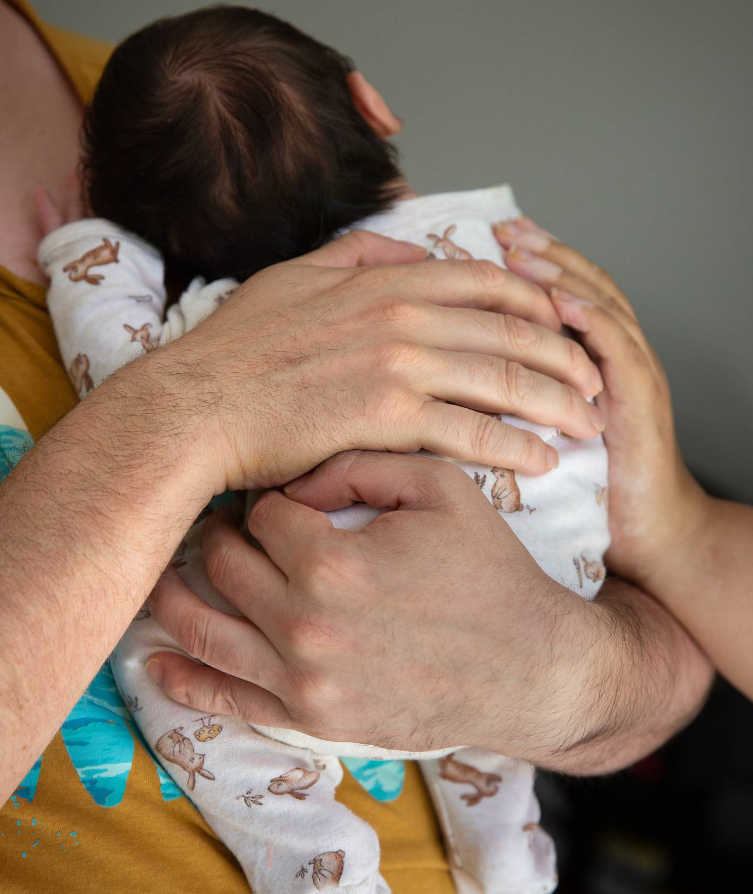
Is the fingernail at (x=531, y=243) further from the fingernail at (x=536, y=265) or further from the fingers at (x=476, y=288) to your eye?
the fingers at (x=476, y=288)

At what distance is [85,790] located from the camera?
84 centimetres

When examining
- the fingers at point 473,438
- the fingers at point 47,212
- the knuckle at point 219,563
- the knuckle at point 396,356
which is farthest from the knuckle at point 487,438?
the fingers at point 47,212

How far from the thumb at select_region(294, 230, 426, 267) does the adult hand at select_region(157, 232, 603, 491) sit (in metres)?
0.02

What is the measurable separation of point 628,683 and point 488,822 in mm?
350

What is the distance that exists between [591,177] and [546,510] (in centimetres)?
117

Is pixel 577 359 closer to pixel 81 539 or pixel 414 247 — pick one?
pixel 414 247

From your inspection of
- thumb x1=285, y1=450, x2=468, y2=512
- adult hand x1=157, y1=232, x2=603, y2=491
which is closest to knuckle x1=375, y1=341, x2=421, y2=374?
adult hand x1=157, y1=232, x2=603, y2=491

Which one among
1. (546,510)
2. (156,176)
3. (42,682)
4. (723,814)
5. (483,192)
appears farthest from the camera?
(723,814)

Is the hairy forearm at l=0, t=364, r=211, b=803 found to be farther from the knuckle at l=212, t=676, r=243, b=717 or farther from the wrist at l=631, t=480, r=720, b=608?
the wrist at l=631, t=480, r=720, b=608

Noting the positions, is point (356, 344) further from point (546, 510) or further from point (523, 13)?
point (523, 13)

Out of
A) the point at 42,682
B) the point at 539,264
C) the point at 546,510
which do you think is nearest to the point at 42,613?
the point at 42,682

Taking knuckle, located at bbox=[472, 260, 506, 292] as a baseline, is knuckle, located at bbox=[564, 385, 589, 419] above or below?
below

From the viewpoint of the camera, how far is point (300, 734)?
90 cm

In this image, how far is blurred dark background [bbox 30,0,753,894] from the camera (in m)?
1.46
